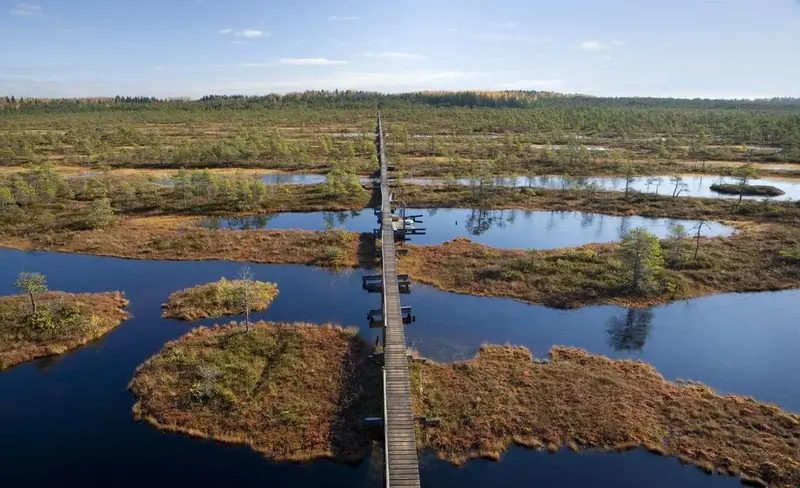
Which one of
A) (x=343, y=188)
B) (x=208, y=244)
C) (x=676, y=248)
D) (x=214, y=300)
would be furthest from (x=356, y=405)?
(x=343, y=188)

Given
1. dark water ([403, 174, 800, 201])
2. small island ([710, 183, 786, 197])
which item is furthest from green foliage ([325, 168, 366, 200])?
small island ([710, 183, 786, 197])

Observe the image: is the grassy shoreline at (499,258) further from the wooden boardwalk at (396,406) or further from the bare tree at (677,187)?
the bare tree at (677,187)

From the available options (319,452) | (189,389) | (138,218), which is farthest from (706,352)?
(138,218)

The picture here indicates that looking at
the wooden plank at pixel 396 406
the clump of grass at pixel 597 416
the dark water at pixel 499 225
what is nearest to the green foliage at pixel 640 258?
the clump of grass at pixel 597 416

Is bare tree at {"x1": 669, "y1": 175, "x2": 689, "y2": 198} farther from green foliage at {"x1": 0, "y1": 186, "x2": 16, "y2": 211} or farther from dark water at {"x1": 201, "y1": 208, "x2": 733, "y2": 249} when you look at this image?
Answer: green foliage at {"x1": 0, "y1": 186, "x2": 16, "y2": 211}

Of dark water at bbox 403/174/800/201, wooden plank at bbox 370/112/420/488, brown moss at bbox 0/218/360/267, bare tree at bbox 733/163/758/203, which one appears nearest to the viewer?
wooden plank at bbox 370/112/420/488

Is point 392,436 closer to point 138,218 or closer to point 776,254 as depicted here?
point 776,254

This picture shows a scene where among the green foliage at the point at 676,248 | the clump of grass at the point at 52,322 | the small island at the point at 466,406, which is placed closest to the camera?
the small island at the point at 466,406
